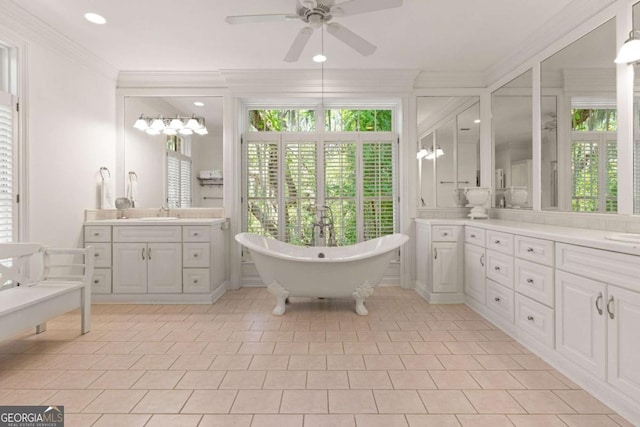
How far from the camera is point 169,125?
4340mm

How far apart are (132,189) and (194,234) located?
1.24 m

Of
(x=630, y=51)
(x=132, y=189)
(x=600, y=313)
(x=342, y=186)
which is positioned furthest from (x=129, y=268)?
(x=630, y=51)

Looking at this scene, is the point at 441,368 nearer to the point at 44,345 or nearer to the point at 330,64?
the point at 44,345

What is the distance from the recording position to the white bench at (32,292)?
7.21 ft

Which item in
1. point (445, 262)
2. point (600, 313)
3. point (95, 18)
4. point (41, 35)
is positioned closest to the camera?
point (600, 313)

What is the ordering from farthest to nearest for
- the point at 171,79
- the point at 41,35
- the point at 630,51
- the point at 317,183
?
the point at 317,183 < the point at 171,79 < the point at 41,35 < the point at 630,51

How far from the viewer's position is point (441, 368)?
7.41 ft

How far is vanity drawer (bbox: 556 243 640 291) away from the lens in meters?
1.68

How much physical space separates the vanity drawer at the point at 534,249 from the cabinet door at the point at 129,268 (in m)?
3.48

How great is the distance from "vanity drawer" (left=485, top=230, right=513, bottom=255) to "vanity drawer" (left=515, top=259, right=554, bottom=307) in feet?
0.49

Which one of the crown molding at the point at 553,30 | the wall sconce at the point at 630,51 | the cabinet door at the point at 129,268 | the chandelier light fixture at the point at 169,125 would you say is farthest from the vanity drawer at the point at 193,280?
the crown molding at the point at 553,30

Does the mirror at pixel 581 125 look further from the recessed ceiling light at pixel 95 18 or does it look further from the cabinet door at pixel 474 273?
the recessed ceiling light at pixel 95 18

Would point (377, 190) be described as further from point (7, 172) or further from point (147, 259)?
point (7, 172)

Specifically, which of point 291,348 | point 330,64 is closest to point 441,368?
point 291,348
